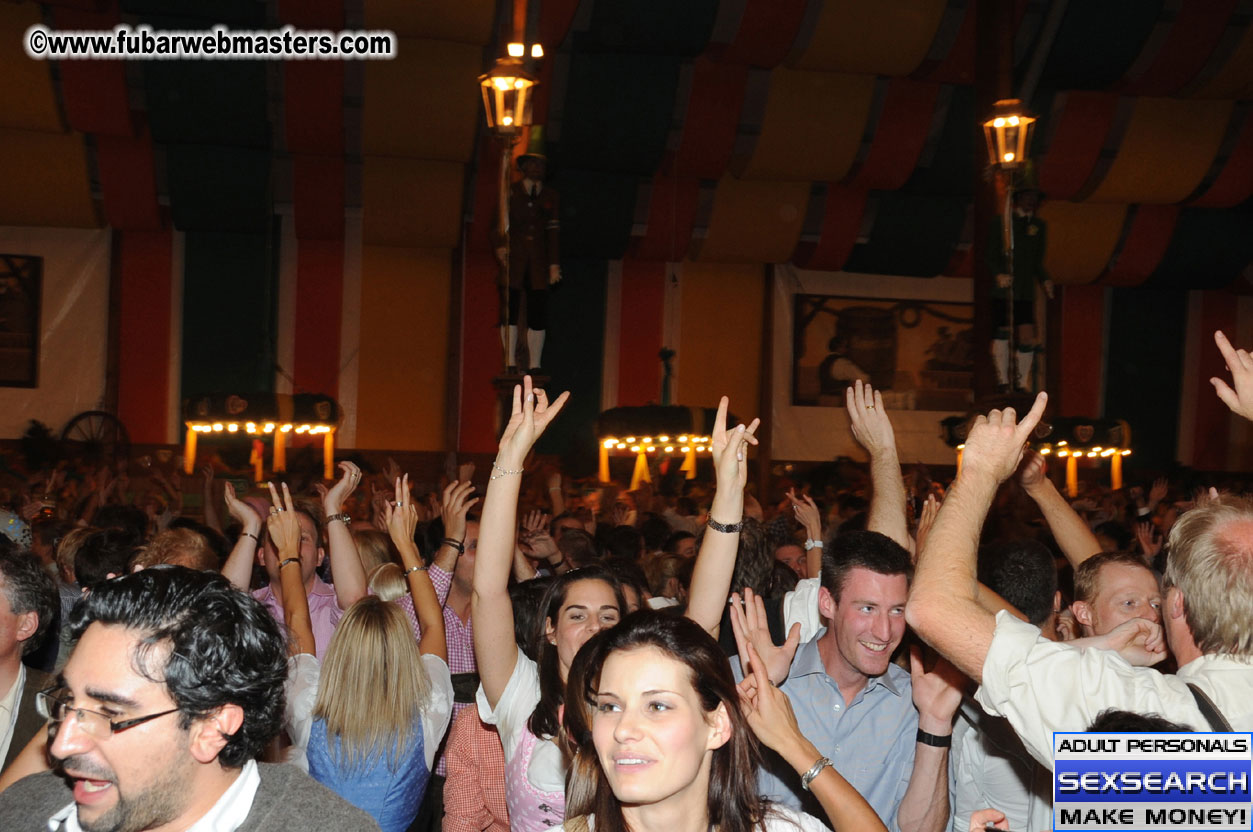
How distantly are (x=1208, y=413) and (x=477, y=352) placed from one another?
9.26 m

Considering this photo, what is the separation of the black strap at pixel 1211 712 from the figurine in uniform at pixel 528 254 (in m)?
4.72

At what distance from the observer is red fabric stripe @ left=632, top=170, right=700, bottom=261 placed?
11914 millimetres

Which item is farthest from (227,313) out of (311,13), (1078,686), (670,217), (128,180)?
(1078,686)

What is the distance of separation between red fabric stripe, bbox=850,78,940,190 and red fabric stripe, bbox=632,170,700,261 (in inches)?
71.6

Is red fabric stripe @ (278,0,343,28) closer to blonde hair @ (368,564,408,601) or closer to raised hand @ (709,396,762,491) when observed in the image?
blonde hair @ (368,564,408,601)

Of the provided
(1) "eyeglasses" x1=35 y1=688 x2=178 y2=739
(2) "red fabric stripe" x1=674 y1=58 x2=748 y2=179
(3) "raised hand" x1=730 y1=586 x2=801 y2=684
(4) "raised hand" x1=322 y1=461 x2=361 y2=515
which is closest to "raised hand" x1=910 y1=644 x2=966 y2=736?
(3) "raised hand" x1=730 y1=586 x2=801 y2=684

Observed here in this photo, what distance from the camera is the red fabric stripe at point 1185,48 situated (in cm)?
1020

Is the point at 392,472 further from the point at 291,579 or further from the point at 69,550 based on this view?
the point at 291,579

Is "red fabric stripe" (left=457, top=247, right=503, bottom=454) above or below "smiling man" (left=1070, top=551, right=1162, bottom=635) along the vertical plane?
above

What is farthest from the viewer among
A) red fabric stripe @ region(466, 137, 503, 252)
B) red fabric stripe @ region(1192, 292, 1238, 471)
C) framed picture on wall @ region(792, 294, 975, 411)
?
red fabric stripe @ region(1192, 292, 1238, 471)

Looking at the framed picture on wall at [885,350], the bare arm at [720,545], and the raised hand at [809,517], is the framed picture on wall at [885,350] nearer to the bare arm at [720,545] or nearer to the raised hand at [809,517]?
the raised hand at [809,517]

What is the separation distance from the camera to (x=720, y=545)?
2455mm

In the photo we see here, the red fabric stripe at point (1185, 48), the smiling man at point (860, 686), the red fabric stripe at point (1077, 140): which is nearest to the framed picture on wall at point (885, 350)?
the red fabric stripe at point (1077, 140)

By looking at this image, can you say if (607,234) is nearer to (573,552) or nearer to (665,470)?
(665,470)
